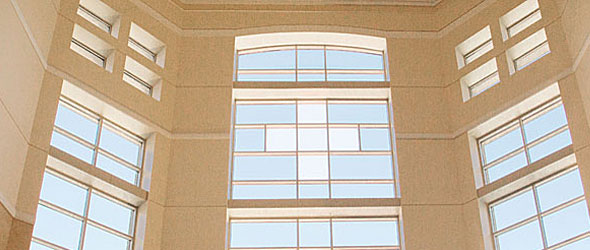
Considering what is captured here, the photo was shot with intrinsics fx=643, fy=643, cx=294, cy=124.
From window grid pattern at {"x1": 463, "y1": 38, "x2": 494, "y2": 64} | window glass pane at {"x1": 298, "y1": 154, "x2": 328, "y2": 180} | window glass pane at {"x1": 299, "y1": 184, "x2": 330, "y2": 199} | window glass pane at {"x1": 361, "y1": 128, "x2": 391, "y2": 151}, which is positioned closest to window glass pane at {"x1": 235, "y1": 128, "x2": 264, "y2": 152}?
window glass pane at {"x1": 298, "y1": 154, "x2": 328, "y2": 180}

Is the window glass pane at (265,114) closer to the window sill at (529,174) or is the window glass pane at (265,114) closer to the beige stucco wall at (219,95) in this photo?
the beige stucco wall at (219,95)

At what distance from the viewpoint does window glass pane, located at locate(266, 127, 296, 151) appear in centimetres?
1933

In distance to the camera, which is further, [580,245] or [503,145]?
[503,145]

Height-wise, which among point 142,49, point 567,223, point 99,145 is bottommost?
point 567,223

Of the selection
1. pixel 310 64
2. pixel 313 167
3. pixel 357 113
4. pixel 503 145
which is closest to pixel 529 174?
pixel 503 145

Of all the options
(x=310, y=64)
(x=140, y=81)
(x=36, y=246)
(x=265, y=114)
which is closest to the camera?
(x=36, y=246)

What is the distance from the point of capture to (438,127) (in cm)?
1888

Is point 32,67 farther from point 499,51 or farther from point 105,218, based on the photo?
point 499,51

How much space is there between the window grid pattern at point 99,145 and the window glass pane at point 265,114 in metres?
3.23

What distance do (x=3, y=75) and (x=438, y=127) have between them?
11.7 metres

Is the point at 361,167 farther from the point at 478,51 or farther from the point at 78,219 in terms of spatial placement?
the point at 78,219

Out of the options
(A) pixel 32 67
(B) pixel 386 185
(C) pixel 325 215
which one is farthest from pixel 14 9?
(B) pixel 386 185

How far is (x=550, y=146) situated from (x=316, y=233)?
21.7 feet

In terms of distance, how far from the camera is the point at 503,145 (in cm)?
1777
